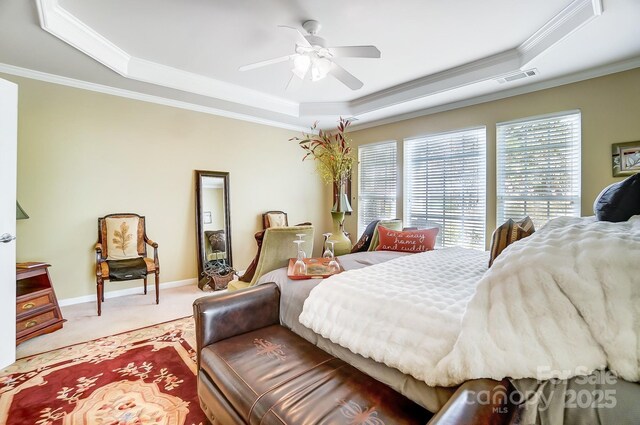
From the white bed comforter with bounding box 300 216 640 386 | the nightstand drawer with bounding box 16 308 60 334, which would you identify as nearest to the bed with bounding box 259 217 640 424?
the white bed comforter with bounding box 300 216 640 386

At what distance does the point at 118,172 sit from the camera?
3662 millimetres

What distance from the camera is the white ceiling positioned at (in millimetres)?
2281

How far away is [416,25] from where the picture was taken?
8.42 ft

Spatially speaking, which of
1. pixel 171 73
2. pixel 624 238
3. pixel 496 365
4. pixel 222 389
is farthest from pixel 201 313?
pixel 171 73

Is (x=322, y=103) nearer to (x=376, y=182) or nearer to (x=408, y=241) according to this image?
(x=376, y=182)

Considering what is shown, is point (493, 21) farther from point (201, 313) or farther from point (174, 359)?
point (174, 359)

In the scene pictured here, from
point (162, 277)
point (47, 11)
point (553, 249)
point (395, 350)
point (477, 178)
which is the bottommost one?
point (162, 277)

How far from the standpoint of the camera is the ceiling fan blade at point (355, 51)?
230cm

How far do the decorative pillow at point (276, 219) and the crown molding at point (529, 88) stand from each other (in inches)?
96.3

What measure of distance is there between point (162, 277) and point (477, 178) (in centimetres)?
480

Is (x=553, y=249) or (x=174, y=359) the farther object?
(x=174, y=359)

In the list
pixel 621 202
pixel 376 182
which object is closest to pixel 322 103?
pixel 376 182

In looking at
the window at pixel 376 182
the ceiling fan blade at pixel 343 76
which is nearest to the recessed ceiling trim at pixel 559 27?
the ceiling fan blade at pixel 343 76

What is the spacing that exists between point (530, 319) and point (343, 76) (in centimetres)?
258
